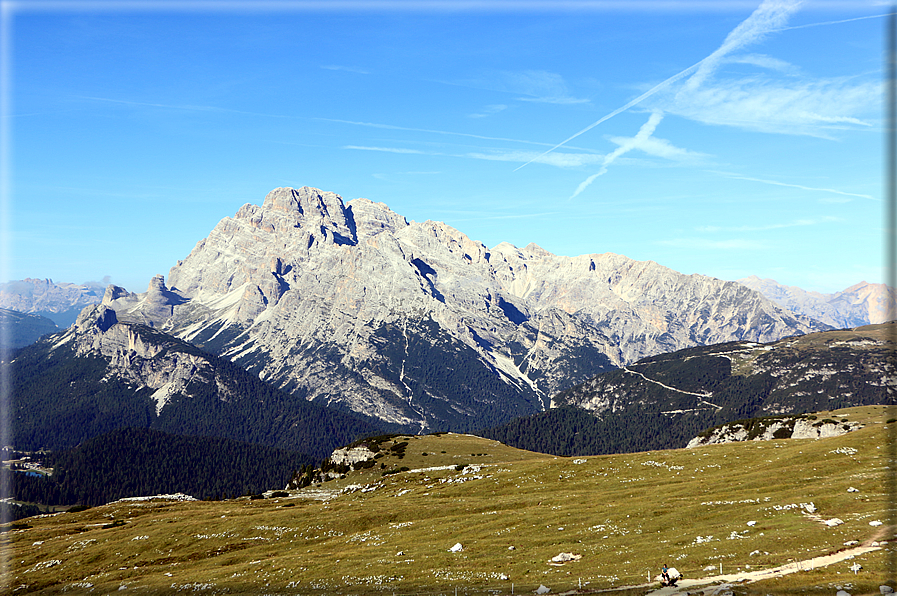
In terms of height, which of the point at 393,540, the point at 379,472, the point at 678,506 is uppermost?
the point at 678,506

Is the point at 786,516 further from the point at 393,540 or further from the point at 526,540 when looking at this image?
the point at 393,540

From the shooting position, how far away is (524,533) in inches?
3177

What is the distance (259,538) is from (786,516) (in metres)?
84.2

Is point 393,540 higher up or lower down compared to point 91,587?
higher up

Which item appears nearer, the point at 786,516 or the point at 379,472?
the point at 786,516

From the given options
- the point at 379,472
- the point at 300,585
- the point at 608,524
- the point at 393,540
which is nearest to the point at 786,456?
the point at 608,524

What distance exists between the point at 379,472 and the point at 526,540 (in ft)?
401

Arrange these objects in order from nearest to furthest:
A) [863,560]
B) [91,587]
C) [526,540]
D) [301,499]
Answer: [863,560], [526,540], [91,587], [301,499]

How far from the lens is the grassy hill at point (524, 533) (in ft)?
196

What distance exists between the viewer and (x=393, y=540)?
288 feet

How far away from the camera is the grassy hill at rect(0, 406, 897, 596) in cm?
5972

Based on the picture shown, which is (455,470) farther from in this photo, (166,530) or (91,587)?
(91,587)

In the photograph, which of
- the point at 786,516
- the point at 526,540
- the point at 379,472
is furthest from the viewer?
the point at 379,472

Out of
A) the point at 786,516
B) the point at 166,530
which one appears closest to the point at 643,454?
the point at 786,516
